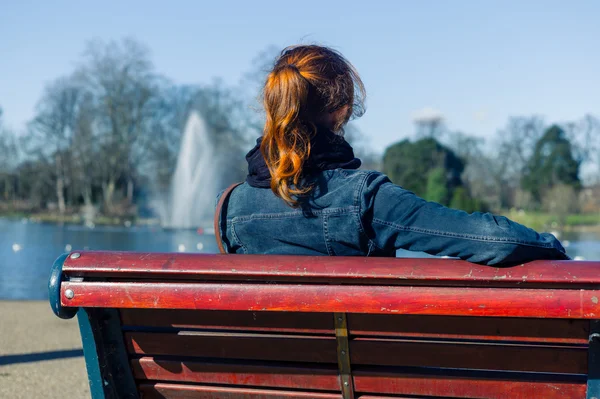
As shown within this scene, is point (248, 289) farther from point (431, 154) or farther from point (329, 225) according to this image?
point (431, 154)

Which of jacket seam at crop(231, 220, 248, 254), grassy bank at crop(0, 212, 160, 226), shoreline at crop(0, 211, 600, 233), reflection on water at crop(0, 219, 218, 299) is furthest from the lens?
grassy bank at crop(0, 212, 160, 226)

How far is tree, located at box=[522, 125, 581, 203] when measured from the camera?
4419cm

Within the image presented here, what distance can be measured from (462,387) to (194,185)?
117 ft

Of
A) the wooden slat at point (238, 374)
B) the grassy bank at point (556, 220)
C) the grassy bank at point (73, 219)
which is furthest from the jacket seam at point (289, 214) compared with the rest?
the grassy bank at point (73, 219)

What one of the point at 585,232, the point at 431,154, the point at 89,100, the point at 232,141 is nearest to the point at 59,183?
the point at 89,100

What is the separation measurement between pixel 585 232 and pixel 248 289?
32.4 meters

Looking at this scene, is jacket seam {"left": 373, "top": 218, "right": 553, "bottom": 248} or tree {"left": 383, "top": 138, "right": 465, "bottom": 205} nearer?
jacket seam {"left": 373, "top": 218, "right": 553, "bottom": 248}

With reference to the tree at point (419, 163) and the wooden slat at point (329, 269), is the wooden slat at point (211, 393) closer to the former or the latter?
the wooden slat at point (329, 269)

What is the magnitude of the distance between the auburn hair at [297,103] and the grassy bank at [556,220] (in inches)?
1151

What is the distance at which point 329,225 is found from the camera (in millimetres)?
2176

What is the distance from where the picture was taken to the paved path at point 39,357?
5.02 metres

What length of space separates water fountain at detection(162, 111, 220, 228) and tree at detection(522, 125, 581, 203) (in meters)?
19.2

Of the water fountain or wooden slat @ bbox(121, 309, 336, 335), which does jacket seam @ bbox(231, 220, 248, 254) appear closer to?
wooden slat @ bbox(121, 309, 336, 335)

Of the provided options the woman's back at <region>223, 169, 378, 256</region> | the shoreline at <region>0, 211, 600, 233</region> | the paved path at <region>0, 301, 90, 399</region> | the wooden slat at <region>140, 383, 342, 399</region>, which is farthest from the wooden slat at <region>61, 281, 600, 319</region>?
the shoreline at <region>0, 211, 600, 233</region>
